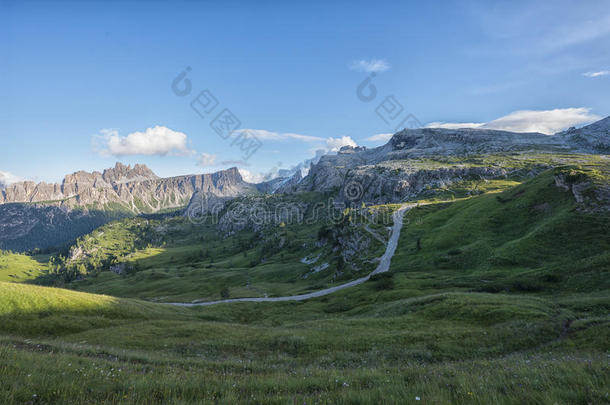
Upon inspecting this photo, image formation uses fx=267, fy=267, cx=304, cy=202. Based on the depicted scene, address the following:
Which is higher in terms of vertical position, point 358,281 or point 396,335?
point 396,335

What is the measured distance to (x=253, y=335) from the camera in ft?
94.6

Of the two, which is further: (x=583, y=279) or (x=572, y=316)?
(x=583, y=279)

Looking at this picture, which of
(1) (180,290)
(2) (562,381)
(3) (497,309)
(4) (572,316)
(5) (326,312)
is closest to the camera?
(2) (562,381)

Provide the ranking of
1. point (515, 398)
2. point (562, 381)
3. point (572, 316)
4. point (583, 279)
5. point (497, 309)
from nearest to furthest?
point (515, 398) → point (562, 381) → point (572, 316) → point (497, 309) → point (583, 279)

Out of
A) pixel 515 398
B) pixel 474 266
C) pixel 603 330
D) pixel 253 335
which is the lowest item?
pixel 474 266

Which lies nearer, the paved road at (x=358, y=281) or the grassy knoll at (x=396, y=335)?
the grassy knoll at (x=396, y=335)

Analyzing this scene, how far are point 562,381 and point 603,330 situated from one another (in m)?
20.1

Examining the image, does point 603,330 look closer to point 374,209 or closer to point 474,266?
point 474,266

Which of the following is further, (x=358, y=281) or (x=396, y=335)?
(x=358, y=281)

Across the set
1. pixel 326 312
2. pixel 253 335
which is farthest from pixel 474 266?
pixel 253 335

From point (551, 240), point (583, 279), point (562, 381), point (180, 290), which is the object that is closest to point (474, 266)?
point (551, 240)

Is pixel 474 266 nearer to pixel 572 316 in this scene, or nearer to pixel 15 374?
pixel 572 316

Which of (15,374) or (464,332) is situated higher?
(15,374)

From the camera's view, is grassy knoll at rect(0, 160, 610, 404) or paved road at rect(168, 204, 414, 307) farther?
paved road at rect(168, 204, 414, 307)
